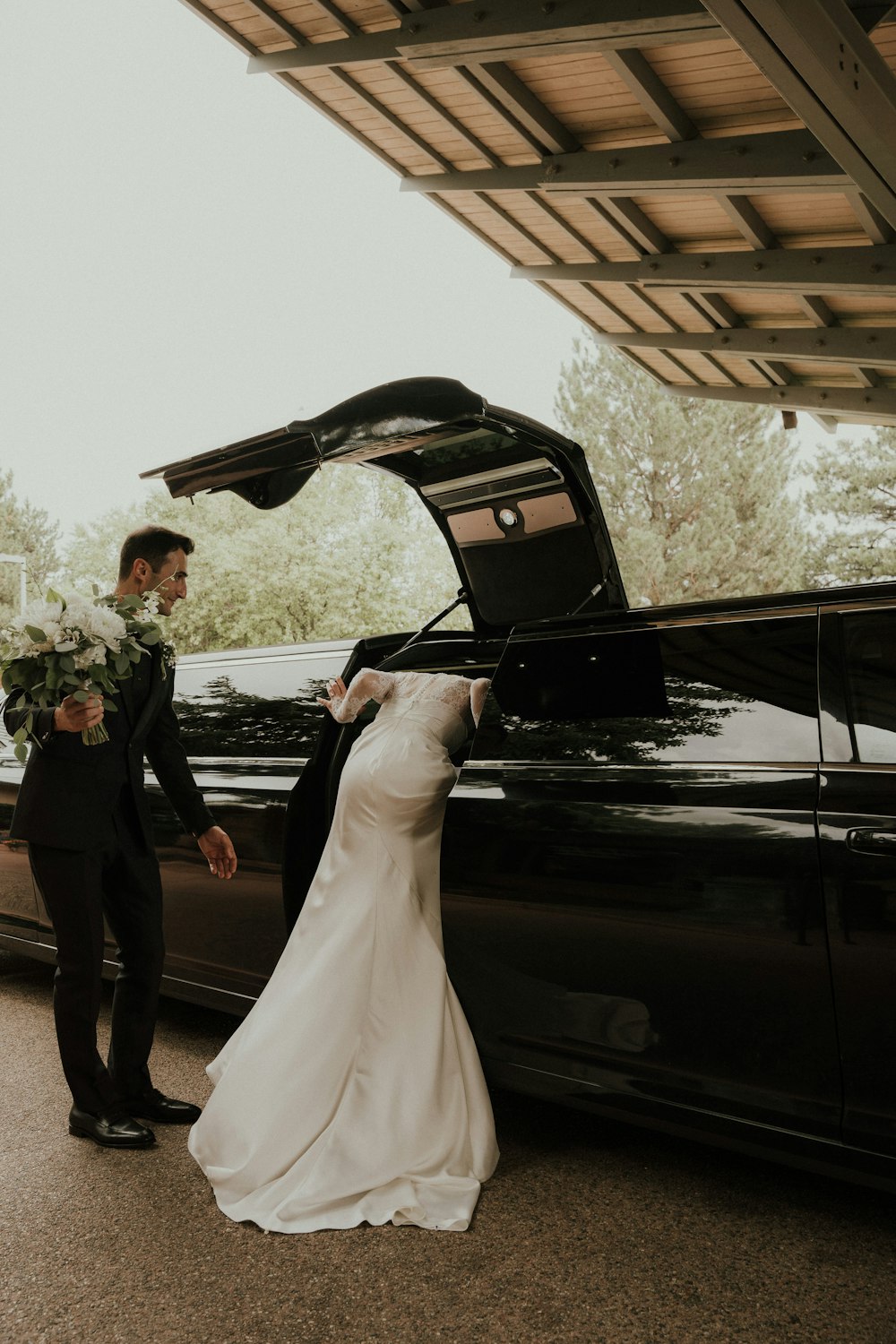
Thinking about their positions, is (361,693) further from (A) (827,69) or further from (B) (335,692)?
(A) (827,69)

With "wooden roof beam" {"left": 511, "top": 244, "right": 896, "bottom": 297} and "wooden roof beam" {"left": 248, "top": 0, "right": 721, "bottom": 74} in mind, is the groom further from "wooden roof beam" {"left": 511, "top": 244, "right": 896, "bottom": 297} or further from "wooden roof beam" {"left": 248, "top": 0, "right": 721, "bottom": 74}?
"wooden roof beam" {"left": 511, "top": 244, "right": 896, "bottom": 297}

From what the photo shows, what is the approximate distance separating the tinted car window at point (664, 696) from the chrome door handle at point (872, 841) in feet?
0.75

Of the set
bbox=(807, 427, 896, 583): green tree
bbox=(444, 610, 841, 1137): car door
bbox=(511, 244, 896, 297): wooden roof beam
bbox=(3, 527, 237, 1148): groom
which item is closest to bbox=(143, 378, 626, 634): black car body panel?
bbox=(3, 527, 237, 1148): groom

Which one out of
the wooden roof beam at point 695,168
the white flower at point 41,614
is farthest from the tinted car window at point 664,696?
the wooden roof beam at point 695,168

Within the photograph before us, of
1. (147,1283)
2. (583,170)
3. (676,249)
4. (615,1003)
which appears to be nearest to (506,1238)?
(615,1003)

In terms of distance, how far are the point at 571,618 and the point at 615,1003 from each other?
118 centimetres

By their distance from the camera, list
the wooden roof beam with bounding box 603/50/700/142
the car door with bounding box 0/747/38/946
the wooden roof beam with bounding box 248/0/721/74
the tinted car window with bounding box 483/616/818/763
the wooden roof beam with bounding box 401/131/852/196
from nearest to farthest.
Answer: the tinted car window with bounding box 483/616/818/763, the wooden roof beam with bounding box 248/0/721/74, the wooden roof beam with bounding box 603/50/700/142, the wooden roof beam with bounding box 401/131/852/196, the car door with bounding box 0/747/38/946

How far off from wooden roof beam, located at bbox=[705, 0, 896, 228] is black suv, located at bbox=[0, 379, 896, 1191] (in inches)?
54.3

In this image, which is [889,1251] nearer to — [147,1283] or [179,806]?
[147,1283]

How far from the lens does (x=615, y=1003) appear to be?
2.82 metres

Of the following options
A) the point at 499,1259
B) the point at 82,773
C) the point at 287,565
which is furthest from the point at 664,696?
the point at 287,565

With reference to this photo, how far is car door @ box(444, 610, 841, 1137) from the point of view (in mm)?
2535

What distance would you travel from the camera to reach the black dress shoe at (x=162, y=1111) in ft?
11.4

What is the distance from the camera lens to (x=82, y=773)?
11.1 ft
